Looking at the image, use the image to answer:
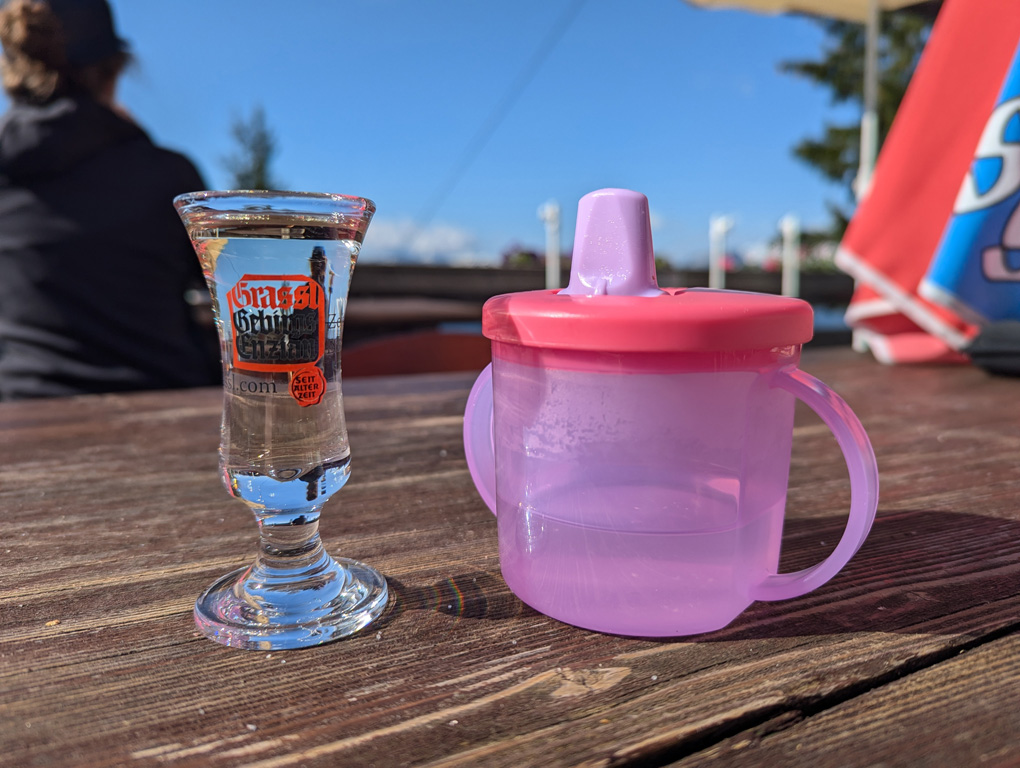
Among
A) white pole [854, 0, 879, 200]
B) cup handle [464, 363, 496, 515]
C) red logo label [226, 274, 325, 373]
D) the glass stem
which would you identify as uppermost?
white pole [854, 0, 879, 200]

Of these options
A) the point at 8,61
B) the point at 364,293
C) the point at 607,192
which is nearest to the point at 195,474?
the point at 607,192

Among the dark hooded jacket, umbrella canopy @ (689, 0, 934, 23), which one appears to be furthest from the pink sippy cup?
umbrella canopy @ (689, 0, 934, 23)

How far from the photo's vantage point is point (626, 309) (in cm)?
39

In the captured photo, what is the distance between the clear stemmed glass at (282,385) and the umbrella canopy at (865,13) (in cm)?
223

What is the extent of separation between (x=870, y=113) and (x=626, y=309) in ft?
7.86

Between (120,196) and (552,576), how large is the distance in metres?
1.81

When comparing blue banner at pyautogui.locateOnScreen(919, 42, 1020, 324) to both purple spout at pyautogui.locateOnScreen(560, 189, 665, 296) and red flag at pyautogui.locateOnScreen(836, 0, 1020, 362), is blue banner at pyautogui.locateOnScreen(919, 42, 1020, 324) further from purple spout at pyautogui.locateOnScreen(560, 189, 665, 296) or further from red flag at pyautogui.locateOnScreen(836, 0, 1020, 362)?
purple spout at pyautogui.locateOnScreen(560, 189, 665, 296)

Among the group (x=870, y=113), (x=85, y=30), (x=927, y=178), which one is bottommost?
(x=927, y=178)

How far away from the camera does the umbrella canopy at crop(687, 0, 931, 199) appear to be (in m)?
2.29

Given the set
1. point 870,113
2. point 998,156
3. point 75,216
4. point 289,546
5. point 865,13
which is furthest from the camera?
point 865,13

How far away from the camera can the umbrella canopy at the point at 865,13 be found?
2.29m

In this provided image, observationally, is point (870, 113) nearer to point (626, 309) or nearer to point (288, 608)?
point (626, 309)

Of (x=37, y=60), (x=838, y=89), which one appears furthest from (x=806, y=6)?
(x=838, y=89)

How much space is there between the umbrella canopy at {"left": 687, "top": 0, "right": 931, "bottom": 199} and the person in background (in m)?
1.86
